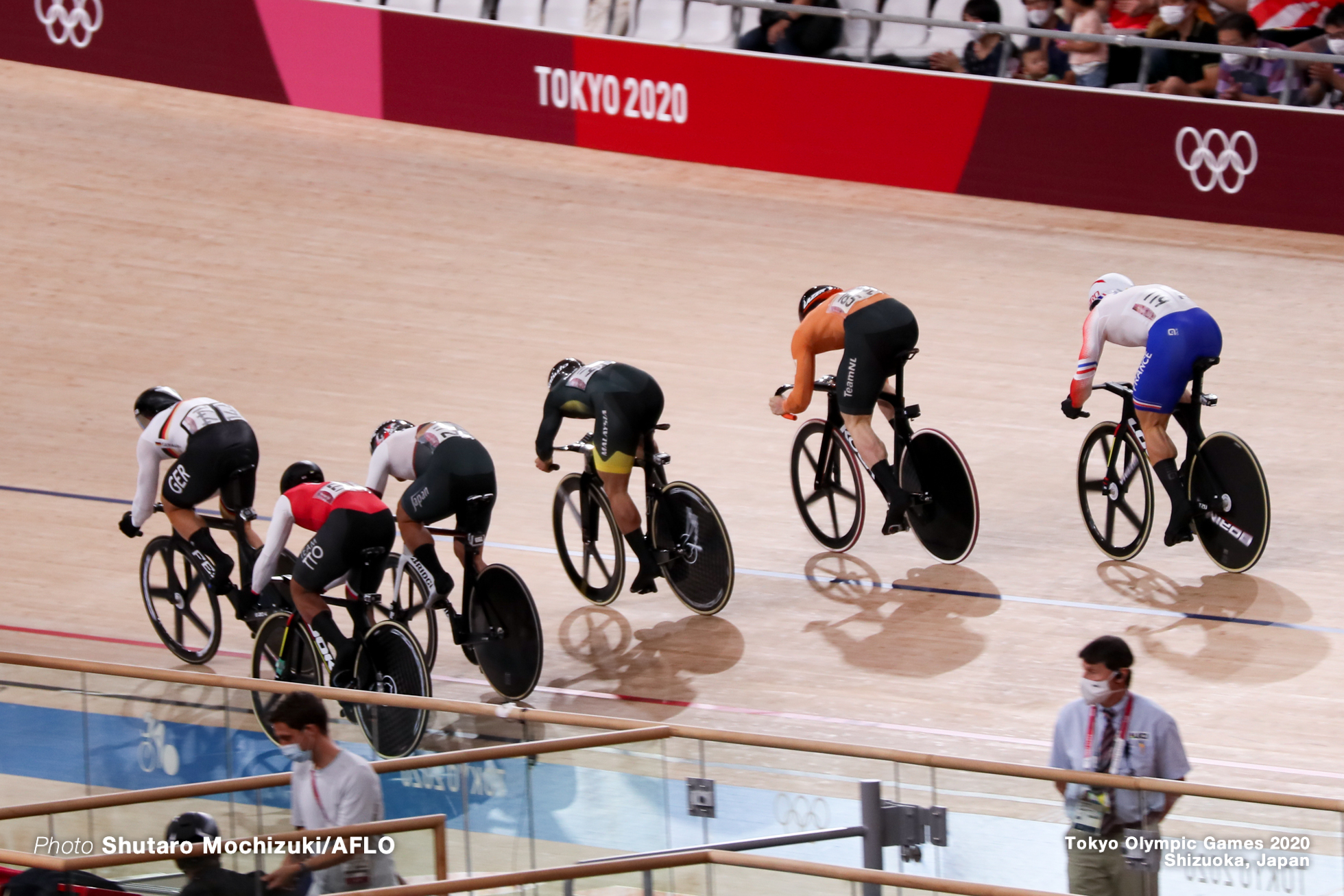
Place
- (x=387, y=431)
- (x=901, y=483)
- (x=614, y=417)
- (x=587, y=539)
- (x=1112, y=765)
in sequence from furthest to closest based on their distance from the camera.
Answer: (x=901, y=483), (x=587, y=539), (x=614, y=417), (x=387, y=431), (x=1112, y=765)

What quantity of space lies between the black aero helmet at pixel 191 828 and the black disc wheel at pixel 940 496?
387cm

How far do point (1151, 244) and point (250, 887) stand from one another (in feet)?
29.7

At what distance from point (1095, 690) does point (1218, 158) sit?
8.03 meters

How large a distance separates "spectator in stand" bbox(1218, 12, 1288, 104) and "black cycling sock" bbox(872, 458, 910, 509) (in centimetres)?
545

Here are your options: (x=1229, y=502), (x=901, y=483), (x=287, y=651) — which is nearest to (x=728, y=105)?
(x=901, y=483)

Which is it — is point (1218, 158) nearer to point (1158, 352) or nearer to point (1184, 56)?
point (1184, 56)

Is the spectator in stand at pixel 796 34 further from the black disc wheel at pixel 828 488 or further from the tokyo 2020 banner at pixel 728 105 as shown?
the black disc wheel at pixel 828 488

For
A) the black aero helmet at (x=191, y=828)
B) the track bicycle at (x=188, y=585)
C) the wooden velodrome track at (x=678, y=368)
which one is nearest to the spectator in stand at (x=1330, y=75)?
the wooden velodrome track at (x=678, y=368)

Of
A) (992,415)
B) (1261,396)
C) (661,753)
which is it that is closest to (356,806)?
(661,753)

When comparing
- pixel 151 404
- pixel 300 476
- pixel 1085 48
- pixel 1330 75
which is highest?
pixel 1085 48

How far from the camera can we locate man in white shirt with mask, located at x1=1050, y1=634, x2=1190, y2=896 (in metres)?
4.11

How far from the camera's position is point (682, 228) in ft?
40.5

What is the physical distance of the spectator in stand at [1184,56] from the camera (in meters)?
11.5

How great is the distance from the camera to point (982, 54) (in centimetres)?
1218
